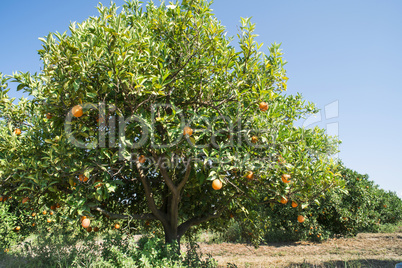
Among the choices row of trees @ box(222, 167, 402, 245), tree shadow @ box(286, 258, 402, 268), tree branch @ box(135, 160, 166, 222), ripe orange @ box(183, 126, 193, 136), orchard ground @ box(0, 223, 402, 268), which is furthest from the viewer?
row of trees @ box(222, 167, 402, 245)

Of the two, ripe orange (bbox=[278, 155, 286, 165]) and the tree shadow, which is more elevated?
ripe orange (bbox=[278, 155, 286, 165])

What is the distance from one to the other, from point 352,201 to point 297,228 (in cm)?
311

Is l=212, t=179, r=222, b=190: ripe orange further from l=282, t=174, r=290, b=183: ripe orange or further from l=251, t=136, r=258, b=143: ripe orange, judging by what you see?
l=282, t=174, r=290, b=183: ripe orange

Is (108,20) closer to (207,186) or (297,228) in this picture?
(207,186)

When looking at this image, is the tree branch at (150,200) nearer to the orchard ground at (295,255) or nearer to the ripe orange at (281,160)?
the orchard ground at (295,255)

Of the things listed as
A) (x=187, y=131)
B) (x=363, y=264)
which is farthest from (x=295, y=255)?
(x=187, y=131)

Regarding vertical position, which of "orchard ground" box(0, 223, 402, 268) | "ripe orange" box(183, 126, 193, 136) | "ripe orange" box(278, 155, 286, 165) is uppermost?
"ripe orange" box(183, 126, 193, 136)

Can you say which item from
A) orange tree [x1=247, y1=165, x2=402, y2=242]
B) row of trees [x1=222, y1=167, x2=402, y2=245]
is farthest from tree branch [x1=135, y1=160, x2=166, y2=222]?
orange tree [x1=247, y1=165, x2=402, y2=242]

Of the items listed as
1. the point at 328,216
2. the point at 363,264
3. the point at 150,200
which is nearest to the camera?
the point at 150,200

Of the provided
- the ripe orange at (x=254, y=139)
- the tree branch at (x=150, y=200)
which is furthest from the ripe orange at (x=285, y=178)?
the tree branch at (x=150, y=200)

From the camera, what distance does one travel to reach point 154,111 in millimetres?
3410

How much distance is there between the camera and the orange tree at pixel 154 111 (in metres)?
2.95

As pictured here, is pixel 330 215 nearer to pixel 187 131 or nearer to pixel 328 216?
pixel 328 216

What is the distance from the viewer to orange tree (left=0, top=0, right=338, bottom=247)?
9.66 feet
